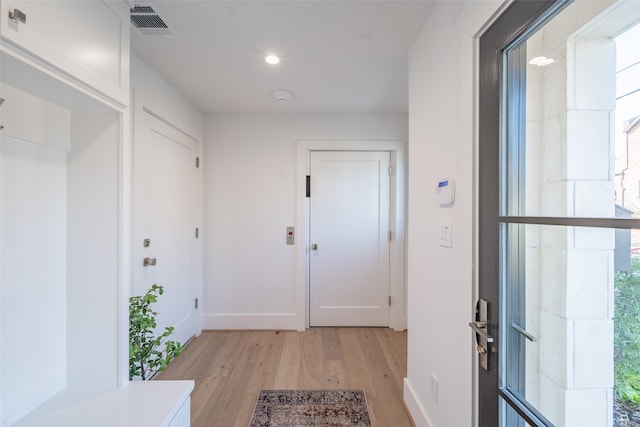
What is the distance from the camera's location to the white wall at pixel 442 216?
1.12 m

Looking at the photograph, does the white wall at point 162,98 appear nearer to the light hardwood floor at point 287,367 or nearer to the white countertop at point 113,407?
the white countertop at point 113,407

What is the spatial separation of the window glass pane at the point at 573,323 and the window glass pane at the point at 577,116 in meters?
0.08

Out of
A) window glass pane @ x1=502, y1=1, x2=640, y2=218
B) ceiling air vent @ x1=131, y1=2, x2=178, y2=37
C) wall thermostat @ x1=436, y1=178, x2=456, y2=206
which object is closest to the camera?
window glass pane @ x1=502, y1=1, x2=640, y2=218

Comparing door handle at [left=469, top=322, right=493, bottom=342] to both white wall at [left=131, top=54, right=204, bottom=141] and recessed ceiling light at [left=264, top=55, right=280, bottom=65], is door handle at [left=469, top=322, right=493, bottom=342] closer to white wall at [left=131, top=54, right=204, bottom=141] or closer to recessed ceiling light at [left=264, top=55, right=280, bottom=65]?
recessed ceiling light at [left=264, top=55, right=280, bottom=65]

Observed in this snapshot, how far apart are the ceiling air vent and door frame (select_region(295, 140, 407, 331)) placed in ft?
5.15

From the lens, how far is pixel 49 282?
44.8 inches

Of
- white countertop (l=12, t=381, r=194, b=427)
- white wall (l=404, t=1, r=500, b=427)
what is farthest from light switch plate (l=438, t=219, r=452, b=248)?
white countertop (l=12, t=381, r=194, b=427)

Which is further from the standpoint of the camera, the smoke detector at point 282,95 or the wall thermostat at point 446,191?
the smoke detector at point 282,95

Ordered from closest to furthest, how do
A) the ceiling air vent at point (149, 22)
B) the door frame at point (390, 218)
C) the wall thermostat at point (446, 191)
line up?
the wall thermostat at point (446, 191) → the ceiling air vent at point (149, 22) → the door frame at point (390, 218)

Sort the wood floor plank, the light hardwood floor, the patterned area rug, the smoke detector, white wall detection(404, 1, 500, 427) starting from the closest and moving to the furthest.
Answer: white wall detection(404, 1, 500, 427), the patterned area rug, the light hardwood floor, the wood floor plank, the smoke detector

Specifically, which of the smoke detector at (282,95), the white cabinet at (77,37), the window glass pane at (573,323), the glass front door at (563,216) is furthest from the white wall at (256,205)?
the window glass pane at (573,323)

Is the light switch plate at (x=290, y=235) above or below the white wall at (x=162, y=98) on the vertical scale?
below

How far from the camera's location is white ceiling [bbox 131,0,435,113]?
4.77 feet

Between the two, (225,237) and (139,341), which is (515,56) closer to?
(139,341)
